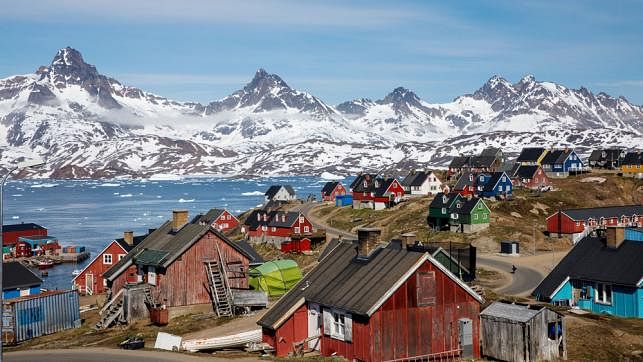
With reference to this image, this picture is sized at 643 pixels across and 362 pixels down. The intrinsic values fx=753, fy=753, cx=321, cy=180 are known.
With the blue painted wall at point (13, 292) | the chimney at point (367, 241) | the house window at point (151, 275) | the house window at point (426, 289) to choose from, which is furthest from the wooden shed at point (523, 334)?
the blue painted wall at point (13, 292)

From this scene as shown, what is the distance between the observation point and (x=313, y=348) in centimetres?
3638

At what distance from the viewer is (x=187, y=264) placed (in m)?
52.8

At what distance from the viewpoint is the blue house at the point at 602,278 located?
149ft

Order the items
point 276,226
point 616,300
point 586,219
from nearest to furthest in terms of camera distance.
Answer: point 616,300 < point 586,219 < point 276,226

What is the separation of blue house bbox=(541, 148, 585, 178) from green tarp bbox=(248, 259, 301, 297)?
333 feet

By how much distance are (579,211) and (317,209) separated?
193 feet

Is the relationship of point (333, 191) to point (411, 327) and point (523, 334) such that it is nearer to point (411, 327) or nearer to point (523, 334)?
point (523, 334)

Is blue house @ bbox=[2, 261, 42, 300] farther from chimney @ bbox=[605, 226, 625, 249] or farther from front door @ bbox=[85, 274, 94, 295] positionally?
chimney @ bbox=[605, 226, 625, 249]

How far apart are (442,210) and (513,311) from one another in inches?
2600

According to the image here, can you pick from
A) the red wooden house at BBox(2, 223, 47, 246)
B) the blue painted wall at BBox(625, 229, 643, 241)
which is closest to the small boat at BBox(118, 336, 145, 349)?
the blue painted wall at BBox(625, 229, 643, 241)

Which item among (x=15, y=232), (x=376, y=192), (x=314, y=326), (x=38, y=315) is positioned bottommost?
(x=38, y=315)

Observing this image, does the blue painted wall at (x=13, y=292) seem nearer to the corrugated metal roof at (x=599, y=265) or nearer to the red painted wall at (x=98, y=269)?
the red painted wall at (x=98, y=269)

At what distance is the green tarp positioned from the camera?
182ft

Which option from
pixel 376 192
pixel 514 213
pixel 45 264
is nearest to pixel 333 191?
pixel 376 192
